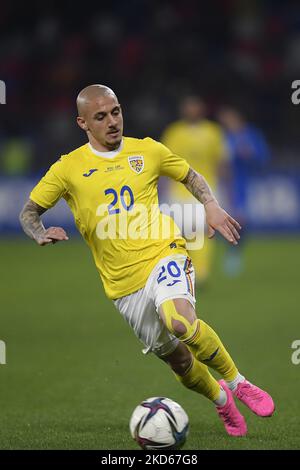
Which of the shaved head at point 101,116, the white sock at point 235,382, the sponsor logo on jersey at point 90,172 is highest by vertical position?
→ the shaved head at point 101,116

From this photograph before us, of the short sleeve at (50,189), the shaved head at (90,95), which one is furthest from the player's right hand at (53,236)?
the shaved head at (90,95)

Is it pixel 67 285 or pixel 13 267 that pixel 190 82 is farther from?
pixel 67 285

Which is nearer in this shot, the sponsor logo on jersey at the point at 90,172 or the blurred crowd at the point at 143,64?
the sponsor logo on jersey at the point at 90,172

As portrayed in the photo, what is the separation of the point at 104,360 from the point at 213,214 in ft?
9.38

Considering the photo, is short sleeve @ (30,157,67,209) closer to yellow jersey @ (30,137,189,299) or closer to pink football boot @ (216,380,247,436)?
yellow jersey @ (30,137,189,299)

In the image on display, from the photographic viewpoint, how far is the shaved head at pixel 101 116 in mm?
5488

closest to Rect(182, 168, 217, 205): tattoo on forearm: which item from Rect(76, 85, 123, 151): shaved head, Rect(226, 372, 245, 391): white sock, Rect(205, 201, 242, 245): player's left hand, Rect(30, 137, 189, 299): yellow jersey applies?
Rect(205, 201, 242, 245): player's left hand

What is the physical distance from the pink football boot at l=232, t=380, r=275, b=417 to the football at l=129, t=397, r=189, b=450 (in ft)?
1.52

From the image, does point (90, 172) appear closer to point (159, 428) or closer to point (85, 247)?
point (159, 428)

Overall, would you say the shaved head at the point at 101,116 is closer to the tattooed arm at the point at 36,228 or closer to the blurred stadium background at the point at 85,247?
the tattooed arm at the point at 36,228

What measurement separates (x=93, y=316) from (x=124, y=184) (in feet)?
16.3

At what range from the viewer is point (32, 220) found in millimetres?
5430
